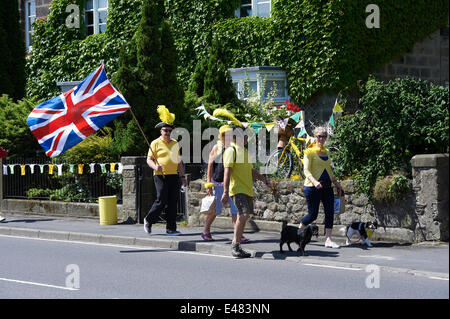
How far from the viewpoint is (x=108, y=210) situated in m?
15.0

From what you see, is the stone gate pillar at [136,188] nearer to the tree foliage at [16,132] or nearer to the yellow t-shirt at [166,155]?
the yellow t-shirt at [166,155]

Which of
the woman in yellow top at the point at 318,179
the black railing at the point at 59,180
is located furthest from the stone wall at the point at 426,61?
the woman in yellow top at the point at 318,179

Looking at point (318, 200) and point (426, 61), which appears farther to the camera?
point (426, 61)

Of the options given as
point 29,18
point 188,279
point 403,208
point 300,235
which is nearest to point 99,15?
point 29,18

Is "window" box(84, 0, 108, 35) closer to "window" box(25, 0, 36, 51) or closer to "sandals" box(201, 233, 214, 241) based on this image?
"window" box(25, 0, 36, 51)

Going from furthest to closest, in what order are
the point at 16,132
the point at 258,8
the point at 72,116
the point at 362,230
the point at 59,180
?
1. the point at 258,8
2. the point at 16,132
3. the point at 59,180
4. the point at 72,116
5. the point at 362,230

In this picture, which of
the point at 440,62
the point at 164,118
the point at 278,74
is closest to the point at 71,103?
the point at 164,118

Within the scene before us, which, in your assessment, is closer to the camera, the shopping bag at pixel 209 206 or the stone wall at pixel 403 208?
the stone wall at pixel 403 208

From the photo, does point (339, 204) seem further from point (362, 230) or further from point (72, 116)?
point (72, 116)

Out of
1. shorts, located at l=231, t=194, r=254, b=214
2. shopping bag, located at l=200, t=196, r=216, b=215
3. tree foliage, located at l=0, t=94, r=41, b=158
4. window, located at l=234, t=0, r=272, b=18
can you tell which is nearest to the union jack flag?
shopping bag, located at l=200, t=196, r=216, b=215

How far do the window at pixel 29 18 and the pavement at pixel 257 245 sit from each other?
13750mm

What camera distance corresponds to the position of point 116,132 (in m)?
16.9

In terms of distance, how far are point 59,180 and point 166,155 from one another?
628cm

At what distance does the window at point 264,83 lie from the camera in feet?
65.4
